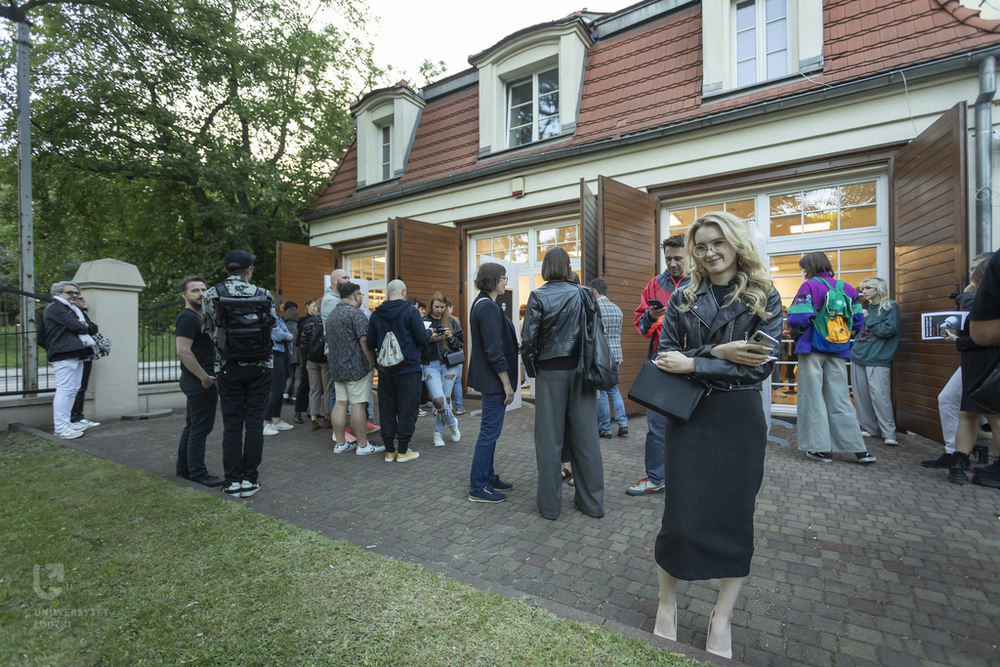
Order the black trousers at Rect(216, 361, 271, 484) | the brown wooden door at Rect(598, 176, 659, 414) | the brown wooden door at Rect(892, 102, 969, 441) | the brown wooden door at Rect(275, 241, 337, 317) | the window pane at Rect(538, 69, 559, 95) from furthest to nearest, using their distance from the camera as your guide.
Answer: the brown wooden door at Rect(275, 241, 337, 317)
the window pane at Rect(538, 69, 559, 95)
the brown wooden door at Rect(598, 176, 659, 414)
the brown wooden door at Rect(892, 102, 969, 441)
the black trousers at Rect(216, 361, 271, 484)

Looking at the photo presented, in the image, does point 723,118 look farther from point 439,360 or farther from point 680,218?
point 439,360

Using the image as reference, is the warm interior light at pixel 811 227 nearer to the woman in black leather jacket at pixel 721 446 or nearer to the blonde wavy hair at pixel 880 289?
the blonde wavy hair at pixel 880 289

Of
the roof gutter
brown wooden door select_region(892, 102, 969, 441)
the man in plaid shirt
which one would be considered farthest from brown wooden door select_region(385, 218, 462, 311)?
brown wooden door select_region(892, 102, 969, 441)

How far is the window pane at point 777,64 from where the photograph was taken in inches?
265

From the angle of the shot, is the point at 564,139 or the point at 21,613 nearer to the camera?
the point at 21,613

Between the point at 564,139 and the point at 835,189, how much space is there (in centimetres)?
415

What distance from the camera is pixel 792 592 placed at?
2.46 m

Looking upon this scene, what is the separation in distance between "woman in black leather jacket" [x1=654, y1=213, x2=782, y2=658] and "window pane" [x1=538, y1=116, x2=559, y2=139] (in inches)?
291

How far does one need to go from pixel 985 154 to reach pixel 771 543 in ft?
17.2

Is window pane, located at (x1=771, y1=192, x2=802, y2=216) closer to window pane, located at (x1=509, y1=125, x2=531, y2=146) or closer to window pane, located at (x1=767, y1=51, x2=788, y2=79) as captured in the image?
window pane, located at (x1=767, y1=51, x2=788, y2=79)

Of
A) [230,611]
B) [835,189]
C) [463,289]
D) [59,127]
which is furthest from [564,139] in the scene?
[59,127]

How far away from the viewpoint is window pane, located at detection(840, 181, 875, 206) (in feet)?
20.3

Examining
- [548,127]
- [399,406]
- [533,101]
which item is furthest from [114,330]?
[533,101]

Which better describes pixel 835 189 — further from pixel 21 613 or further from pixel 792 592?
pixel 21 613
